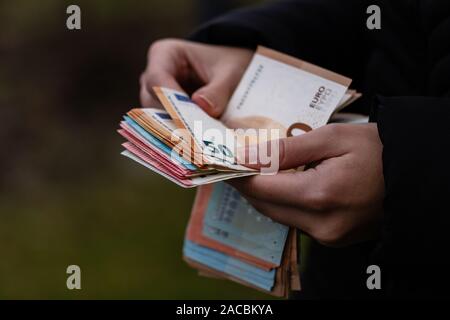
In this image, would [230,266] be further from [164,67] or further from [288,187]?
[164,67]

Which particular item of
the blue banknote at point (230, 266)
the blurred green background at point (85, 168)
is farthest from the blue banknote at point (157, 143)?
the blurred green background at point (85, 168)

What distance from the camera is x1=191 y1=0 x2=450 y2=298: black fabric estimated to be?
1.03 meters

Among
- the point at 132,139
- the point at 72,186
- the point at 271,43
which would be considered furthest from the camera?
the point at 72,186

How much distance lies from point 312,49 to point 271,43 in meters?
0.12

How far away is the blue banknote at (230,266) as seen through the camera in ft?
4.48

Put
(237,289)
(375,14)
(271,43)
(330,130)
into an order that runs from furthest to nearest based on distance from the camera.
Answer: (237,289) < (271,43) < (375,14) < (330,130)

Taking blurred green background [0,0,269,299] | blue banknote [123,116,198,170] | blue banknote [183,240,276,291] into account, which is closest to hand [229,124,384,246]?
blue banknote [123,116,198,170]

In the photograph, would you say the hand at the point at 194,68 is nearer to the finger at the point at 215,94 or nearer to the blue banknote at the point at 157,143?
the finger at the point at 215,94

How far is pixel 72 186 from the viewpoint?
3900 millimetres

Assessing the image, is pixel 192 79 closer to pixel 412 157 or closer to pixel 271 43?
pixel 271 43

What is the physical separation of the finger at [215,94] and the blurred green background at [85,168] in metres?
1.54

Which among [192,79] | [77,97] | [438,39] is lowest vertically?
[438,39]

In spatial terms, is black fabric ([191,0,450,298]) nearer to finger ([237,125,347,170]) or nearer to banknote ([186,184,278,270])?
finger ([237,125,347,170])

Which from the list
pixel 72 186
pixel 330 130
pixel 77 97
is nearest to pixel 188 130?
pixel 330 130
